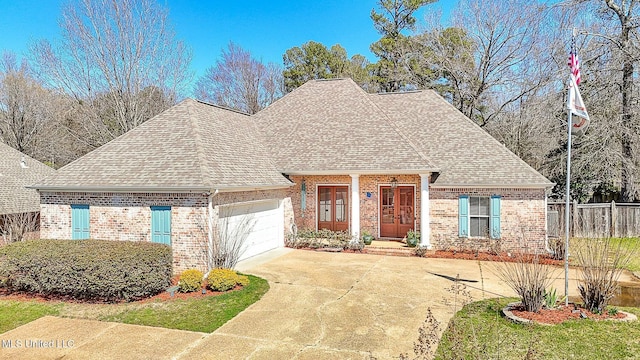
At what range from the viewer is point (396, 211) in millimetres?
15797

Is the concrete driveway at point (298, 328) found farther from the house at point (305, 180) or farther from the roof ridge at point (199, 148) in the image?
the roof ridge at point (199, 148)

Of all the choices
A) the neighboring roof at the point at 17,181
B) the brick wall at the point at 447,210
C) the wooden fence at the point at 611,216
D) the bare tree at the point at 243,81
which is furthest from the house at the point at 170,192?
the bare tree at the point at 243,81

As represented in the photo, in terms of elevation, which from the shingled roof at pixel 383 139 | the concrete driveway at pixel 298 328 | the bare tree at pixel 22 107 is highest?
the bare tree at pixel 22 107

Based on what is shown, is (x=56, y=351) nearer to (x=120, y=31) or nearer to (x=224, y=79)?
(x=120, y=31)

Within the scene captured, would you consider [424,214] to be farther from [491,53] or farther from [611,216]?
[491,53]

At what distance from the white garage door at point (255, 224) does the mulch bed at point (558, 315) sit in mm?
7725

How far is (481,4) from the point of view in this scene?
A: 22.2 m

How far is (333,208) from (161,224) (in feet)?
24.4

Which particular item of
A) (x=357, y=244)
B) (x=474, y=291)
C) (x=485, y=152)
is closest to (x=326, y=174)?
(x=357, y=244)

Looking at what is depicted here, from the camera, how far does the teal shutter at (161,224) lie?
1093cm

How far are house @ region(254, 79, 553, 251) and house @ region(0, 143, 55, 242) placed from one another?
9546 mm

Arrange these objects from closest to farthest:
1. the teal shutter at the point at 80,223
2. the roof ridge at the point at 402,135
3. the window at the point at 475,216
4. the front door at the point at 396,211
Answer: the teal shutter at the point at 80,223 → the window at the point at 475,216 → the roof ridge at the point at 402,135 → the front door at the point at 396,211

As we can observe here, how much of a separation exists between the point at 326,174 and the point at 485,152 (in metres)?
6.31

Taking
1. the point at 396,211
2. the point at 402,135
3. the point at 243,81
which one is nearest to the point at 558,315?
the point at 396,211
